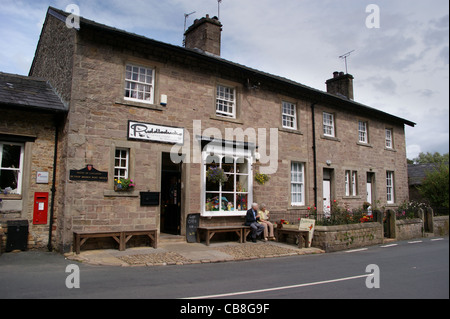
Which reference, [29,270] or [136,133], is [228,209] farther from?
[29,270]

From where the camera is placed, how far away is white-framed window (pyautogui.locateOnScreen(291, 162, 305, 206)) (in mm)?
16406

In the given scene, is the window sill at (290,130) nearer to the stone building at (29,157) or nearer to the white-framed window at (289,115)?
the white-framed window at (289,115)

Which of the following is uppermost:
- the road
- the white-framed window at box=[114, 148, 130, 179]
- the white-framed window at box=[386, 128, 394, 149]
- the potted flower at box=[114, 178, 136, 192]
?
the white-framed window at box=[386, 128, 394, 149]

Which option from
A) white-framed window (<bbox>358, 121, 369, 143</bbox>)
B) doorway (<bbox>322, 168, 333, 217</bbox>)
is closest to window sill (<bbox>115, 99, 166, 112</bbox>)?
doorway (<bbox>322, 168, 333, 217</bbox>)

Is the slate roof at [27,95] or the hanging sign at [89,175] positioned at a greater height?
the slate roof at [27,95]

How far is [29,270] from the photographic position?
804 cm

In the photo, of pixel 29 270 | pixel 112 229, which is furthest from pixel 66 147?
pixel 29 270

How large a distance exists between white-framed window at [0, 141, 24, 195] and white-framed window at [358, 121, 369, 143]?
659 inches

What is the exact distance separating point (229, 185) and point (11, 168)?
7201mm

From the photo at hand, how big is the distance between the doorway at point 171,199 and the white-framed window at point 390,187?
1377cm

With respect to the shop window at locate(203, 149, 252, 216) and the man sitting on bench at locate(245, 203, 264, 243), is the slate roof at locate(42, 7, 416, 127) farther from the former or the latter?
the man sitting on bench at locate(245, 203, 264, 243)

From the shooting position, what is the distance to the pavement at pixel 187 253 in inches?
367

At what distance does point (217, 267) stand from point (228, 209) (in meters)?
4.55

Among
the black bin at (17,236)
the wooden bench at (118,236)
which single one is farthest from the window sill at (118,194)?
the black bin at (17,236)
